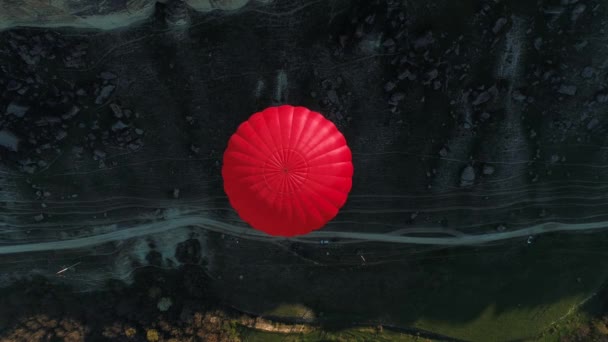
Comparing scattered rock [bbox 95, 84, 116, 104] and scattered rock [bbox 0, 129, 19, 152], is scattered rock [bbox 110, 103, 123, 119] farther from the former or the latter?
scattered rock [bbox 0, 129, 19, 152]

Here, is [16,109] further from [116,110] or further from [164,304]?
[164,304]

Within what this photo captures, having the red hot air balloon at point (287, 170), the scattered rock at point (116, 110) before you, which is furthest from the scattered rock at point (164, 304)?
the scattered rock at point (116, 110)

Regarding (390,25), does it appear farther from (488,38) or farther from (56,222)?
(56,222)

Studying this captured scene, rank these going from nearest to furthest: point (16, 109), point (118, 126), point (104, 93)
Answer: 1. point (16, 109)
2. point (104, 93)
3. point (118, 126)

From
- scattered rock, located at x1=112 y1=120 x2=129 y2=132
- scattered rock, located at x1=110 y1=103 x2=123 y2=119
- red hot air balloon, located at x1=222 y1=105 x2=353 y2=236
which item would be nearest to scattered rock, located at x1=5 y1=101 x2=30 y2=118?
scattered rock, located at x1=110 y1=103 x2=123 y2=119

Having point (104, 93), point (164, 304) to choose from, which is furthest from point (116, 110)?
point (164, 304)

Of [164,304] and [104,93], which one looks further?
[164,304]

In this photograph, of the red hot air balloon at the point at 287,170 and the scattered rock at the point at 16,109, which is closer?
the red hot air balloon at the point at 287,170

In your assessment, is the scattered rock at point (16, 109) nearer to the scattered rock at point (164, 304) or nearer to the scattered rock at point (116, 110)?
the scattered rock at point (116, 110)
